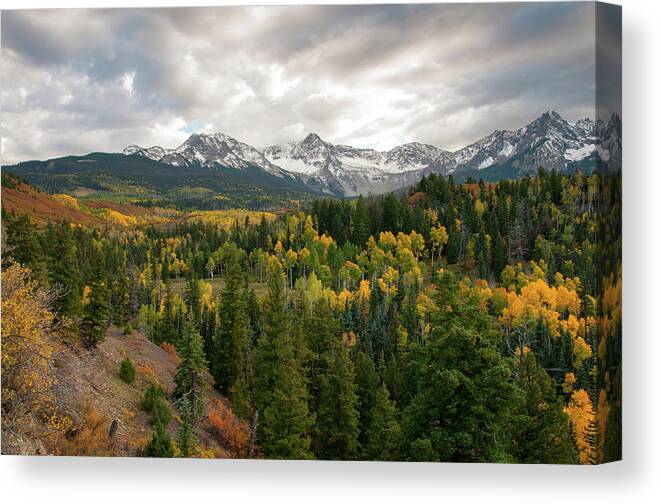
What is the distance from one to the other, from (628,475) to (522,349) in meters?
3.14

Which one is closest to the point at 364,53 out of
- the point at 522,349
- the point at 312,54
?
the point at 312,54

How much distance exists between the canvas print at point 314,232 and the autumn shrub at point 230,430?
0.05 meters

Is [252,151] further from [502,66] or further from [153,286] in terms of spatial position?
[502,66]

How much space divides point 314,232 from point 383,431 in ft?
16.5

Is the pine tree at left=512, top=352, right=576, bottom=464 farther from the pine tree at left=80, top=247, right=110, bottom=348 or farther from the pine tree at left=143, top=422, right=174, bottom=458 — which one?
the pine tree at left=80, top=247, right=110, bottom=348

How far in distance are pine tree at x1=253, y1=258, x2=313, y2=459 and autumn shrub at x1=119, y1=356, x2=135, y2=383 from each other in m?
3.03

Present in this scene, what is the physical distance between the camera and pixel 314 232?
1333 cm

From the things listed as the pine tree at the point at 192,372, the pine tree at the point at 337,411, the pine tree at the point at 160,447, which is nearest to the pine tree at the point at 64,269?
the pine tree at the point at 192,372

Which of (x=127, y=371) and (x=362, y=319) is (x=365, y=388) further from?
(x=127, y=371)

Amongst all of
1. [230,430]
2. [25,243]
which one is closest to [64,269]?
[25,243]

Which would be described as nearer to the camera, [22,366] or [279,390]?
[22,366]

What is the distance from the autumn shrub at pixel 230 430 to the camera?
12039 mm

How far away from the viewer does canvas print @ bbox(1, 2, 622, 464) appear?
36.1 ft

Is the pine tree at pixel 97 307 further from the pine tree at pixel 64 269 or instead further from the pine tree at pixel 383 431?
the pine tree at pixel 383 431
